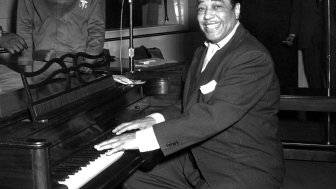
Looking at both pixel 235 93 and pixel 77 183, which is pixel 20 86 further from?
pixel 235 93

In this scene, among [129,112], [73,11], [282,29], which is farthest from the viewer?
[282,29]

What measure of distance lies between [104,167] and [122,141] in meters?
0.13

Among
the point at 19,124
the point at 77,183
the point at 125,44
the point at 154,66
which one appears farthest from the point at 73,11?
the point at 125,44

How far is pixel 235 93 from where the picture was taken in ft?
7.11

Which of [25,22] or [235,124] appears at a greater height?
[25,22]

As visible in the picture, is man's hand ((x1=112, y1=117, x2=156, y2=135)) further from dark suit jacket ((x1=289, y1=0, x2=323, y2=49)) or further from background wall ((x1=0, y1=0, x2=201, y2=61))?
dark suit jacket ((x1=289, y1=0, x2=323, y2=49))

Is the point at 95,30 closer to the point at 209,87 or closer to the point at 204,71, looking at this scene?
the point at 204,71

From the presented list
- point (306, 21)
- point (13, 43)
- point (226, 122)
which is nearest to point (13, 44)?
point (13, 43)

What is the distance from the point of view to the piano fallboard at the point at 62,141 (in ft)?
5.47

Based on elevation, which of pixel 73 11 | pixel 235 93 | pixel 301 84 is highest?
pixel 73 11

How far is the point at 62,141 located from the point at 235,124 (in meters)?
0.81

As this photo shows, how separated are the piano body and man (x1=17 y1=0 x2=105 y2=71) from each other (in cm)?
95

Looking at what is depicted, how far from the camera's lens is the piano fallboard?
5.47 feet

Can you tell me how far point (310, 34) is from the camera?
6047mm
